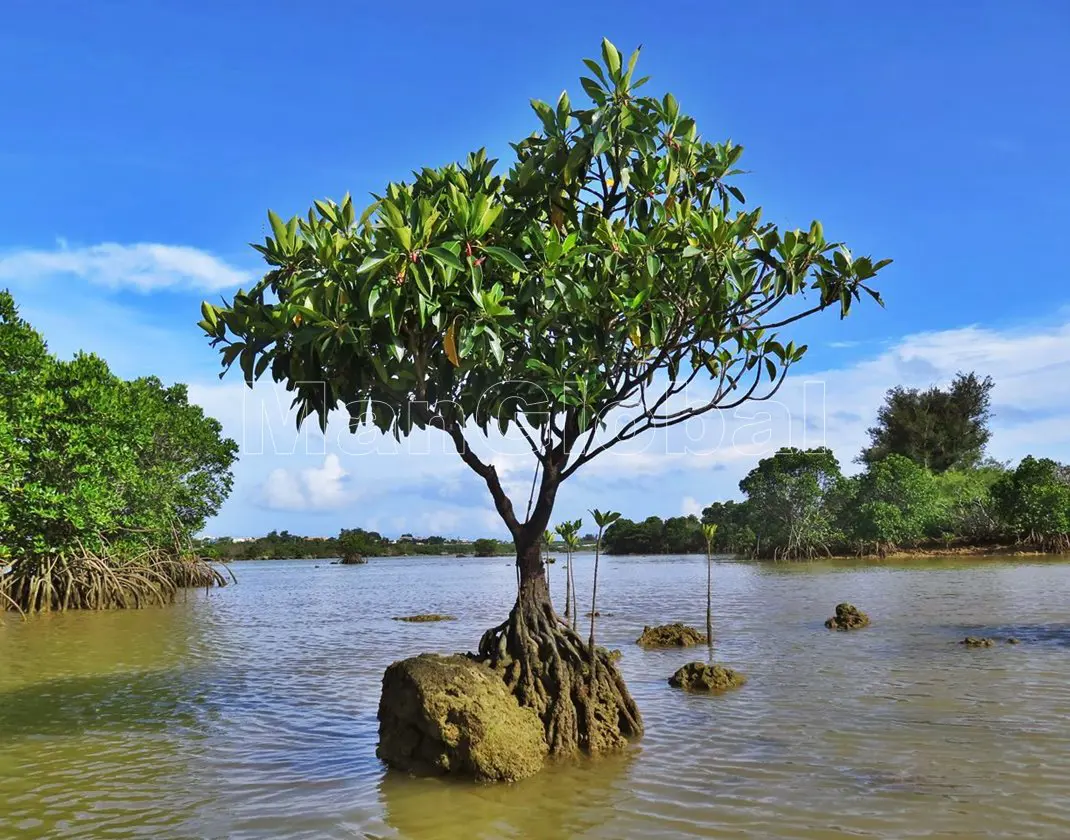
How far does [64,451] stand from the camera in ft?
62.1

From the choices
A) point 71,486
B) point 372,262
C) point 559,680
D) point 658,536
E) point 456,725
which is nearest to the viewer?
point 372,262

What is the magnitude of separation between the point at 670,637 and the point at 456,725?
846 centimetres

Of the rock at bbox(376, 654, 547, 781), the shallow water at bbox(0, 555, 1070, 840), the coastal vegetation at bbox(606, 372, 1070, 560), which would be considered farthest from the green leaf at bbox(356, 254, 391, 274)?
the coastal vegetation at bbox(606, 372, 1070, 560)

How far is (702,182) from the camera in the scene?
23.3 ft

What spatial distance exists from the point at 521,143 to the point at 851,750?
5737 millimetres

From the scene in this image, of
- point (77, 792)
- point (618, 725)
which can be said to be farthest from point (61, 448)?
point (618, 725)

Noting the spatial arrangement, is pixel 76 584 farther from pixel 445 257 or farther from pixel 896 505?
pixel 896 505

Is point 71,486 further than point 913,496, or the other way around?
point 913,496

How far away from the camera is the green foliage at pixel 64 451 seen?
58.2 ft

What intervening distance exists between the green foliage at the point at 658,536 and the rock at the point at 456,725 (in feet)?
226

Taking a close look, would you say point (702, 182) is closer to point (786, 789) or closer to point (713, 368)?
point (713, 368)

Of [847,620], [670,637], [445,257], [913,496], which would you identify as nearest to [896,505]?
[913,496]

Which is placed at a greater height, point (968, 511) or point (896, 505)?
point (896, 505)

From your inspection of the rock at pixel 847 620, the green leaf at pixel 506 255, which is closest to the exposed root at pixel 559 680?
the green leaf at pixel 506 255
